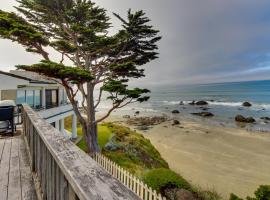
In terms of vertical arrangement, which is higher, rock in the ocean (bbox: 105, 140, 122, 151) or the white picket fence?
the white picket fence

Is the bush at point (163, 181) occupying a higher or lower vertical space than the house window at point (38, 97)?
lower

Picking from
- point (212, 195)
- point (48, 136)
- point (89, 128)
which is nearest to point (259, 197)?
point (212, 195)

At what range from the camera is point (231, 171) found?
48.1ft

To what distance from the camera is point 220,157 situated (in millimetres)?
17594

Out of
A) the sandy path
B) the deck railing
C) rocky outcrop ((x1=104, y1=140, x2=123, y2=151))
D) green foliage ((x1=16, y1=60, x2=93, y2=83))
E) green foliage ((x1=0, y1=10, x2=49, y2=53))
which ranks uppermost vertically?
green foliage ((x1=0, y1=10, x2=49, y2=53))

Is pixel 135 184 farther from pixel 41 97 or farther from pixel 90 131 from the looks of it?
pixel 41 97

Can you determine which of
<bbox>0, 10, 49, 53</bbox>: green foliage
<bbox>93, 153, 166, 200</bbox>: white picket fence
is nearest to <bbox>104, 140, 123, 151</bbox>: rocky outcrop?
<bbox>93, 153, 166, 200</bbox>: white picket fence

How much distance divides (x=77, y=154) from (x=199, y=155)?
715 inches

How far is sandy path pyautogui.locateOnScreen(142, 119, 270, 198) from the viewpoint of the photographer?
1300 cm

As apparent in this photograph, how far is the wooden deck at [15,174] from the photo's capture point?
263 centimetres

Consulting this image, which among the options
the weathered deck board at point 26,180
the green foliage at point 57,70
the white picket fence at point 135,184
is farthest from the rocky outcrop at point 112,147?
the weathered deck board at point 26,180

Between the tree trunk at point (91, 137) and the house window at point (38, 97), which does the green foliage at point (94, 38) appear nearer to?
the tree trunk at point (91, 137)

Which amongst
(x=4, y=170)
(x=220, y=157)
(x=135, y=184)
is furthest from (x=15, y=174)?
(x=220, y=157)

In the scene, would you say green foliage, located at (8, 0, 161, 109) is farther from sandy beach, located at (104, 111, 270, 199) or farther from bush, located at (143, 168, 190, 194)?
sandy beach, located at (104, 111, 270, 199)
